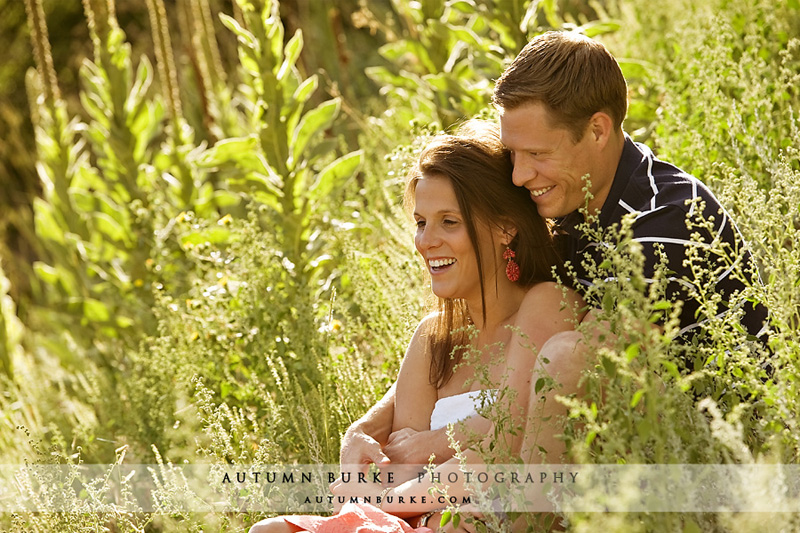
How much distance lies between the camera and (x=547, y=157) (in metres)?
2.44

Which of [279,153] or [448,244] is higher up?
[279,153]

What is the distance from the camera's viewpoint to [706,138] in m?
3.15

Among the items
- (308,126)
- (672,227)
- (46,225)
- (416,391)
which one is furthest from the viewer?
(46,225)

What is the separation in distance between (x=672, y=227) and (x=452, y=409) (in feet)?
2.64

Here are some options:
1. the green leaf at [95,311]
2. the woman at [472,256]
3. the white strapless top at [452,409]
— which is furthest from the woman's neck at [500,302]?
the green leaf at [95,311]

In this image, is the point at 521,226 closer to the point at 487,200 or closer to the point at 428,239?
the point at 487,200

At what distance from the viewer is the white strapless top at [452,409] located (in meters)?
2.46

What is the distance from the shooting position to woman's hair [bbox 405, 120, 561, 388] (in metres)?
2.50

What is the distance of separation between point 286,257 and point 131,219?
1407mm

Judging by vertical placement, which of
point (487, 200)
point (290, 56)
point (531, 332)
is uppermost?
point (290, 56)

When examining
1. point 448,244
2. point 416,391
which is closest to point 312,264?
point 416,391

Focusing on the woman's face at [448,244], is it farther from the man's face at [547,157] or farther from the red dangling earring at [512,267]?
the man's face at [547,157]

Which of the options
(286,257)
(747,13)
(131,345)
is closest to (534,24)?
(747,13)

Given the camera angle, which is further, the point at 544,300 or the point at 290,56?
the point at 290,56
